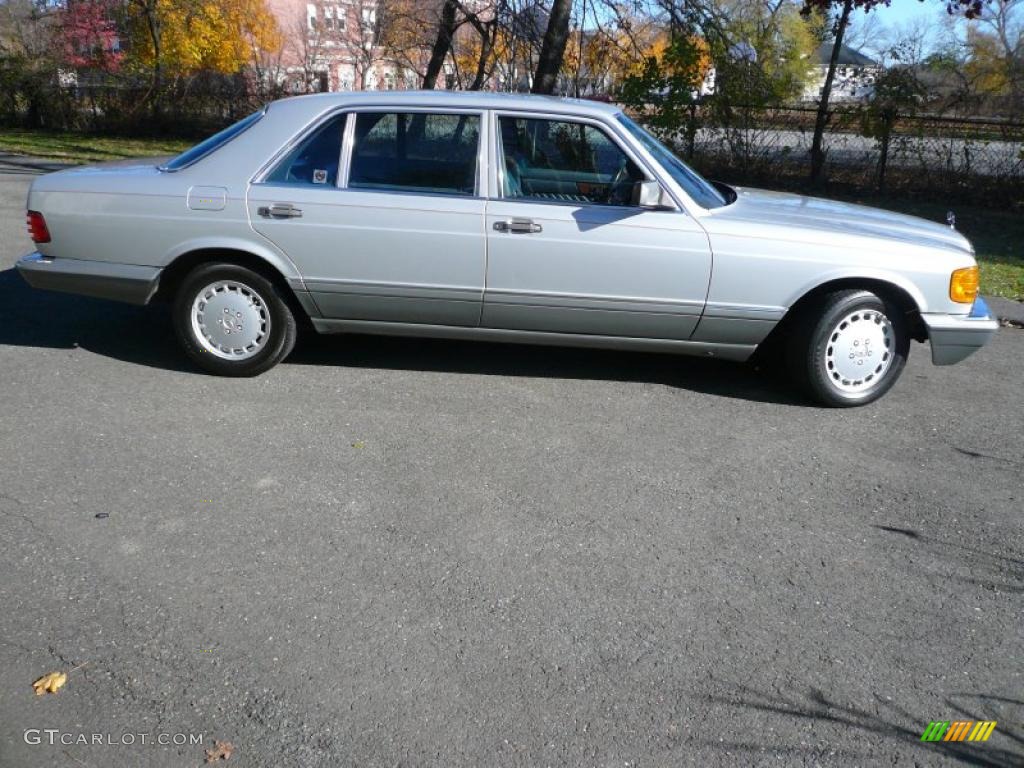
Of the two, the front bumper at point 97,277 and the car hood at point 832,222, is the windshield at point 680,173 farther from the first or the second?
the front bumper at point 97,277

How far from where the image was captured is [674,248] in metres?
5.06

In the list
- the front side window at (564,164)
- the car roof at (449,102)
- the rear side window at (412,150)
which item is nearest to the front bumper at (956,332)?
the front side window at (564,164)

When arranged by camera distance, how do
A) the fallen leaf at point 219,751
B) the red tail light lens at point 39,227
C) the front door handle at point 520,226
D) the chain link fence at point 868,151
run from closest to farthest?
1. the fallen leaf at point 219,751
2. the front door handle at point 520,226
3. the red tail light lens at point 39,227
4. the chain link fence at point 868,151

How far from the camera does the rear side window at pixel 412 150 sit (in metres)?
5.20

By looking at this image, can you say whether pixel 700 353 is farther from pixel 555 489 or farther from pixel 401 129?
pixel 401 129

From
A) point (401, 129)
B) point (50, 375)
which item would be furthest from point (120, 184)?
point (401, 129)

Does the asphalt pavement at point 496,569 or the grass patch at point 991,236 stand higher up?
the grass patch at point 991,236

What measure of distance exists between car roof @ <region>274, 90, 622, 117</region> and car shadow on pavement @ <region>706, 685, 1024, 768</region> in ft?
11.5

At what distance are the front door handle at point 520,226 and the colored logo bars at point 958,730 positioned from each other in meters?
3.19

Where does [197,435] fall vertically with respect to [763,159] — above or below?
below

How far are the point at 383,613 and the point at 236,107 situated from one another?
2060 cm

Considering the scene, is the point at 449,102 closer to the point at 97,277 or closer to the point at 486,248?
the point at 486,248

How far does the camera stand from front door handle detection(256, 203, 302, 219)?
5133 mm

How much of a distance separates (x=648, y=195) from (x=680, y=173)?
66cm
